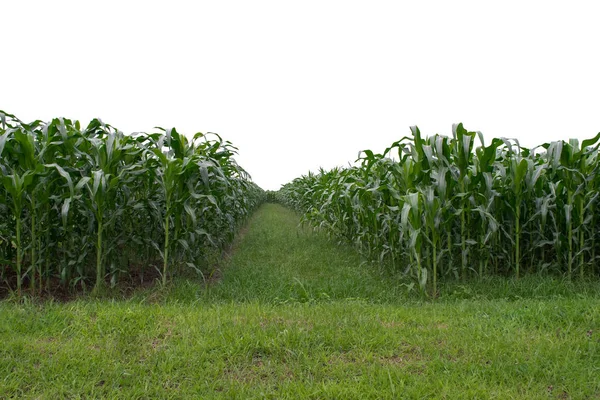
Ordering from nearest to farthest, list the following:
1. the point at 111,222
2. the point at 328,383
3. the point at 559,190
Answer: the point at 328,383, the point at 111,222, the point at 559,190

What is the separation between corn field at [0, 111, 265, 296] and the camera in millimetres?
4105

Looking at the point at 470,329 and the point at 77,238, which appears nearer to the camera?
the point at 470,329

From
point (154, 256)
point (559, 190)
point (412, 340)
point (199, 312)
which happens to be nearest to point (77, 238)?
point (154, 256)

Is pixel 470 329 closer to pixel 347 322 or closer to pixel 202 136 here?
pixel 347 322

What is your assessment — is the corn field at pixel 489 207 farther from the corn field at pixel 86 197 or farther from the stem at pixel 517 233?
the corn field at pixel 86 197

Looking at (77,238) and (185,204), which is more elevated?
(185,204)

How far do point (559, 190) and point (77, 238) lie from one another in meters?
6.09

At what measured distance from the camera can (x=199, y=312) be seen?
12.0 feet

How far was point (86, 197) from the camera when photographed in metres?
4.16

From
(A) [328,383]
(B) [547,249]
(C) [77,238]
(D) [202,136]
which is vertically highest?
(D) [202,136]

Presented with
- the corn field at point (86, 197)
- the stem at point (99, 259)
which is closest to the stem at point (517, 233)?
the corn field at point (86, 197)

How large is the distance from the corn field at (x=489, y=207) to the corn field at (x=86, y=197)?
2.29 metres

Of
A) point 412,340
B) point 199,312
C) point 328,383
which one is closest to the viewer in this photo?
point 328,383

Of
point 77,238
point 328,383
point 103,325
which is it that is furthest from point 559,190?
point 77,238
